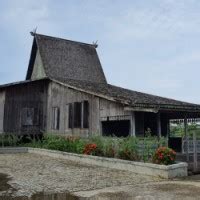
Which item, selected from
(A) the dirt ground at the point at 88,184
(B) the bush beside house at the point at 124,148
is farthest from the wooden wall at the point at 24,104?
(A) the dirt ground at the point at 88,184

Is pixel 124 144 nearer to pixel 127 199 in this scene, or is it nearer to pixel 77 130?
pixel 127 199

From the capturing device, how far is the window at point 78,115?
62.6ft

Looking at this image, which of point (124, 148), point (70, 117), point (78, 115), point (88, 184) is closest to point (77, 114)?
point (78, 115)

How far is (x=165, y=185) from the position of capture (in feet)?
30.8

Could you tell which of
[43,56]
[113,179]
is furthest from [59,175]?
[43,56]

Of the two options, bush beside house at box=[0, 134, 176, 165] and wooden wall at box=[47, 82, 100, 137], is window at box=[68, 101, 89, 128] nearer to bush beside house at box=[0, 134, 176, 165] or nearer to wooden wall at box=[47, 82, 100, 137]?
wooden wall at box=[47, 82, 100, 137]

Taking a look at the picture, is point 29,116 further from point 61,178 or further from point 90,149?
point 61,178

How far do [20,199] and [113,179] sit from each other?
3538 millimetres

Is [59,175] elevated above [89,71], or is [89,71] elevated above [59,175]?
[89,71]

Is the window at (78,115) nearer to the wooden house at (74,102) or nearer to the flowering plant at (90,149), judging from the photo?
the wooden house at (74,102)

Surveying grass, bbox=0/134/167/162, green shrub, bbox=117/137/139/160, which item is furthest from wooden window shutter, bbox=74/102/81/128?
green shrub, bbox=117/137/139/160

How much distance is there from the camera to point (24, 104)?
22.5 m

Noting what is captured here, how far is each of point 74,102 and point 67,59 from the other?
8.43m

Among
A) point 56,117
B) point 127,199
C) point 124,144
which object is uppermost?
point 56,117
